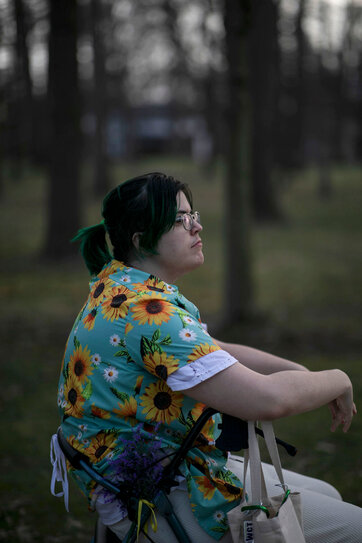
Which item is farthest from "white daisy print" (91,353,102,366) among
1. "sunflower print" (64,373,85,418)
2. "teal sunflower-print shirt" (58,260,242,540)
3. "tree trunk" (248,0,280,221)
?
"tree trunk" (248,0,280,221)

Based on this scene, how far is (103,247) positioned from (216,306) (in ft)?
27.0

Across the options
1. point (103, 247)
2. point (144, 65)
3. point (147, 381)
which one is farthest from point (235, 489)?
point (144, 65)

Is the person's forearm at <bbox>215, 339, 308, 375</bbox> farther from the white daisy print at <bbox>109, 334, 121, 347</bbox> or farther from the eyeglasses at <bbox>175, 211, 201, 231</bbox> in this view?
the white daisy print at <bbox>109, 334, 121, 347</bbox>

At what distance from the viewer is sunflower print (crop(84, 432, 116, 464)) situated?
6.79ft

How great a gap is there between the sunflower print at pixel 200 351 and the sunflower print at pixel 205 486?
441 mm

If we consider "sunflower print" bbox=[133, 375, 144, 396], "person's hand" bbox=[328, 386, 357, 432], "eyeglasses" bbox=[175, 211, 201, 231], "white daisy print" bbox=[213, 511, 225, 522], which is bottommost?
"white daisy print" bbox=[213, 511, 225, 522]

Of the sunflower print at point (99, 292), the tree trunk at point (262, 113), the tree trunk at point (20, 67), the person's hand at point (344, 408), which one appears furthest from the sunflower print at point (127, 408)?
the tree trunk at point (262, 113)

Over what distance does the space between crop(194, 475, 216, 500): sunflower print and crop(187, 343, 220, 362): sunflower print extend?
441 mm

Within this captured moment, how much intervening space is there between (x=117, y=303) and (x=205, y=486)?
67cm

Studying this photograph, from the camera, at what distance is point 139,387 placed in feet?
6.66

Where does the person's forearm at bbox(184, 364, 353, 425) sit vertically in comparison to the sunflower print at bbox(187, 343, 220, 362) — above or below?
below

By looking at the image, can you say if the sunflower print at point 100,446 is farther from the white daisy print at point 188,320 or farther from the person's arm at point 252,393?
the white daisy print at point 188,320

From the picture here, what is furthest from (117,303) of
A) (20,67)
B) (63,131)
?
(20,67)

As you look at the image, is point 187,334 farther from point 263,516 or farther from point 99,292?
point 263,516
